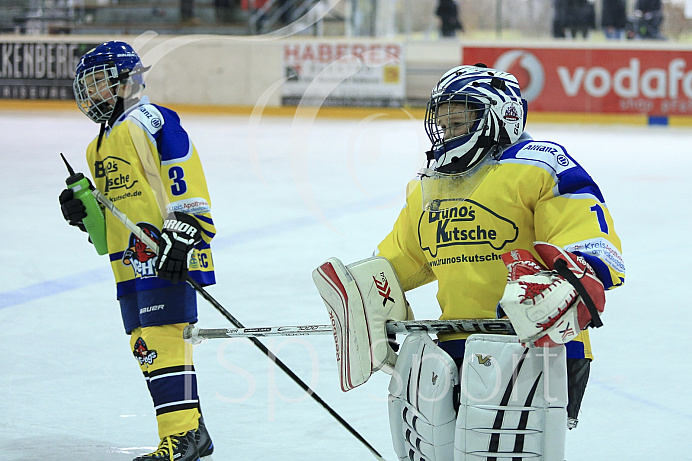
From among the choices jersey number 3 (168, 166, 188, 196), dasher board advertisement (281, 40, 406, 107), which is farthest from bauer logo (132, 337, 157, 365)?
dasher board advertisement (281, 40, 406, 107)

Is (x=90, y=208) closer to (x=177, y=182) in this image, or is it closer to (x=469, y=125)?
(x=177, y=182)

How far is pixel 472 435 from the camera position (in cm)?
179

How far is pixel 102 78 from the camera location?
2.82 metres

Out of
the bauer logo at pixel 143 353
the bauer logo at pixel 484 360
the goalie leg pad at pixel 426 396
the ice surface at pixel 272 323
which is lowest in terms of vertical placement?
the ice surface at pixel 272 323

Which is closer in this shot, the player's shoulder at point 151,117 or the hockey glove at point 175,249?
the hockey glove at point 175,249

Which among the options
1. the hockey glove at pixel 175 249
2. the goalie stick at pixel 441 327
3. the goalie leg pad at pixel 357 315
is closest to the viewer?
the goalie stick at pixel 441 327

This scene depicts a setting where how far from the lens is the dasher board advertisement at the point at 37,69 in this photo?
1576 cm

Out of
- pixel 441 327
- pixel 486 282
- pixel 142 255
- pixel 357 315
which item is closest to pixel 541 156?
pixel 486 282

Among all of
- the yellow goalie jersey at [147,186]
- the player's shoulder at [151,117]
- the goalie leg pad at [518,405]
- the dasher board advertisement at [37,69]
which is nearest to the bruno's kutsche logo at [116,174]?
the yellow goalie jersey at [147,186]

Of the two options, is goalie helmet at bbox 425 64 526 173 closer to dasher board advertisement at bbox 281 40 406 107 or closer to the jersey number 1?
the jersey number 1

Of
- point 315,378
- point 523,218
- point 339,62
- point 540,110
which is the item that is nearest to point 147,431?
point 315,378

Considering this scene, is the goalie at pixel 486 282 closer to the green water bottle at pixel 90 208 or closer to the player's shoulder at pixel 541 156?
the player's shoulder at pixel 541 156

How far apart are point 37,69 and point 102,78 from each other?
14.0m

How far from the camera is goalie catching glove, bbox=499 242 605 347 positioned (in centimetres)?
165
